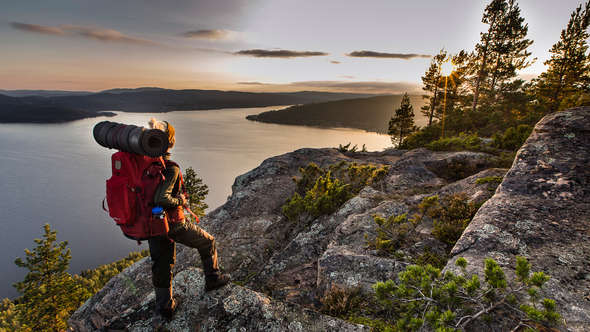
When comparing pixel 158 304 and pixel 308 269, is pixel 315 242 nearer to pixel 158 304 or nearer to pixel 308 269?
pixel 308 269

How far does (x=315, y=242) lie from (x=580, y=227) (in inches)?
201

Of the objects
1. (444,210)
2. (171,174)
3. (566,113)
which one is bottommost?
(444,210)

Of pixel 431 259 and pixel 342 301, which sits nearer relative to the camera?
pixel 342 301

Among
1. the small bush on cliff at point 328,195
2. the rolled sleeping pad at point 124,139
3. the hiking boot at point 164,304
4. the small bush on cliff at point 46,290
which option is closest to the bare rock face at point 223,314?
the hiking boot at point 164,304

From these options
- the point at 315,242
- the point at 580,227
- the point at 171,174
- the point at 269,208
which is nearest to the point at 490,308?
the point at 580,227

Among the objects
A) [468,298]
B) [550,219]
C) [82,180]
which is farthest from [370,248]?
[82,180]

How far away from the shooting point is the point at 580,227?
12.5 feet

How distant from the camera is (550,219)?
4.04 m

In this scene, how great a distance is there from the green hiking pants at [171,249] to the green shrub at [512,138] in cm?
1324

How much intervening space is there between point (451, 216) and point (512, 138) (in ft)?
28.7

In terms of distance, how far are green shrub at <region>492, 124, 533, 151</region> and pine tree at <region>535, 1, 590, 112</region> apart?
52.5 ft

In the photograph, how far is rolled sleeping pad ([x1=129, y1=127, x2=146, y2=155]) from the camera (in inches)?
126

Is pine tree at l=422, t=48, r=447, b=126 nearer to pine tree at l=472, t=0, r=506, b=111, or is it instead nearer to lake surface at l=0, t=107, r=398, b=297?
pine tree at l=472, t=0, r=506, b=111

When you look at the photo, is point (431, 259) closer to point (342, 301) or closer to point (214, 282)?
point (342, 301)
